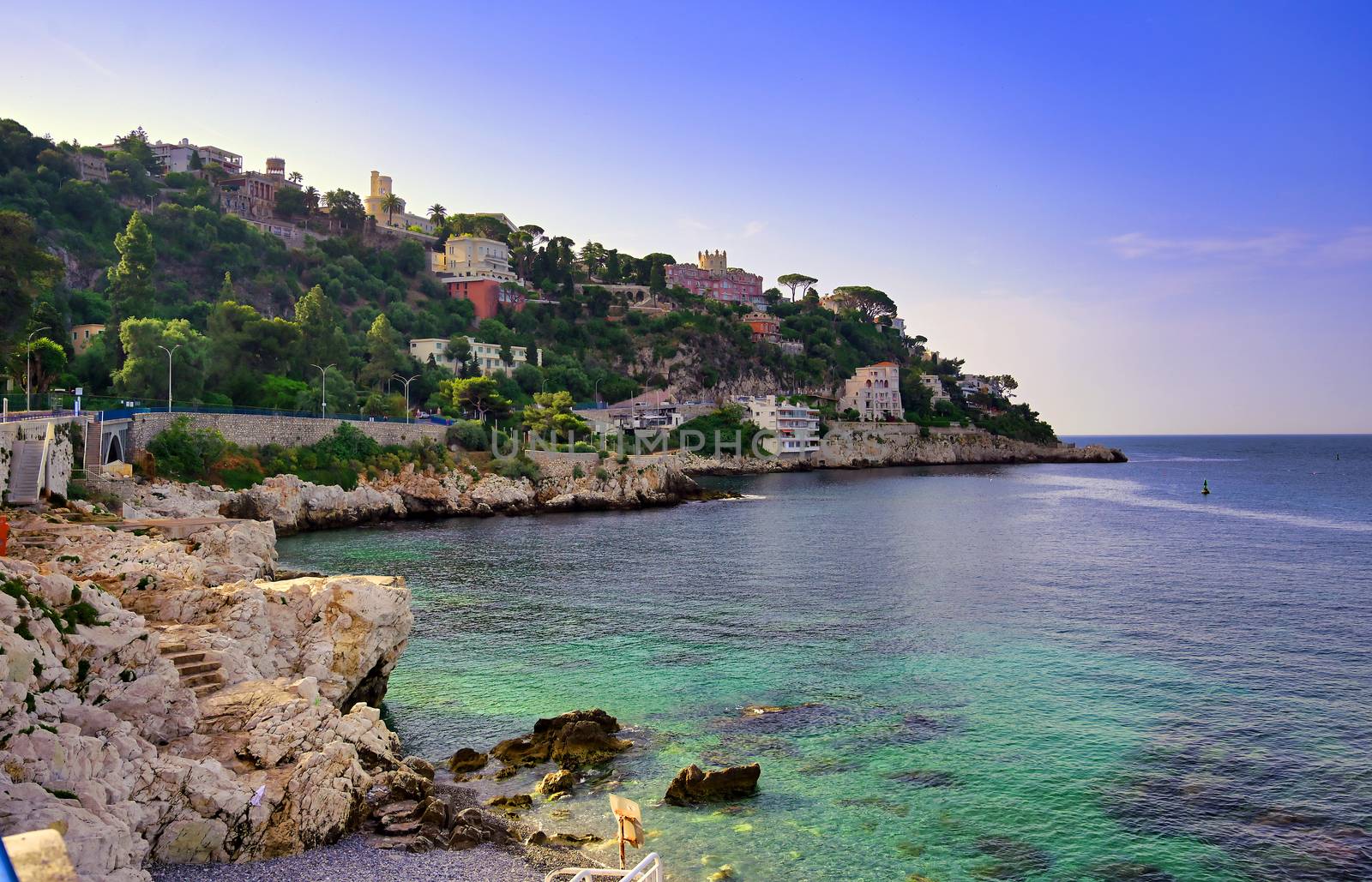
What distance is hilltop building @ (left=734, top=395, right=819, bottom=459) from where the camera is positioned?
123 metres

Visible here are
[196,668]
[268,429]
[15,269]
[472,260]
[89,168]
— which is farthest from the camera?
[472,260]

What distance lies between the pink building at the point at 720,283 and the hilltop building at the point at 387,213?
46.8 meters

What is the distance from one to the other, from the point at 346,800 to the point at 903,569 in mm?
33266

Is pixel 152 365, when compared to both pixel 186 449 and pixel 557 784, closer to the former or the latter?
pixel 186 449

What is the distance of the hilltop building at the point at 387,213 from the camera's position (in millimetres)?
146100

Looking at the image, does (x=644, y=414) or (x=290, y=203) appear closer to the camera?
(x=644, y=414)

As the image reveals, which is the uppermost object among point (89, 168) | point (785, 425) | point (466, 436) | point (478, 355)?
point (89, 168)

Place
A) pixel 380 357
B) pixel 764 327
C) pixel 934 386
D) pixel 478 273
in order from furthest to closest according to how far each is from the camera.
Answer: pixel 934 386 → pixel 764 327 → pixel 478 273 → pixel 380 357

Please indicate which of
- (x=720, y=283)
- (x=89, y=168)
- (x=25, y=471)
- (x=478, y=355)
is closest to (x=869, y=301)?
(x=720, y=283)

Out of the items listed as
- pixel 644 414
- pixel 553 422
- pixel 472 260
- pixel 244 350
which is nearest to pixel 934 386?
pixel 644 414

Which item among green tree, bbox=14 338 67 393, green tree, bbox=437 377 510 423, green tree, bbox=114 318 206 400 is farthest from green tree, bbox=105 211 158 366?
green tree, bbox=437 377 510 423

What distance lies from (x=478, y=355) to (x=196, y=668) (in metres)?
95.1

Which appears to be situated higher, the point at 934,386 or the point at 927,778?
the point at 934,386

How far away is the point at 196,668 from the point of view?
15.1m
